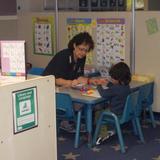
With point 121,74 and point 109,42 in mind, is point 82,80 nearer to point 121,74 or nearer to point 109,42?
point 121,74

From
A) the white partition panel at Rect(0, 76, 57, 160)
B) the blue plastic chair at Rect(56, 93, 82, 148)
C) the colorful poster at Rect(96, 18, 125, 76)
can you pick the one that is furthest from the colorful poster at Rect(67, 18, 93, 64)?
the white partition panel at Rect(0, 76, 57, 160)

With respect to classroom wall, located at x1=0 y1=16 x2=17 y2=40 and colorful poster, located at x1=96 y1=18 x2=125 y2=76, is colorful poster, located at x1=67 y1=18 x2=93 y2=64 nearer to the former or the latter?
colorful poster, located at x1=96 y1=18 x2=125 y2=76

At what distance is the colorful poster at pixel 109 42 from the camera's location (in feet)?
Answer: 14.7

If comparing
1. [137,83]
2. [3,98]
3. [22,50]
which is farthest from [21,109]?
[137,83]

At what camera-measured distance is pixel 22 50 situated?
1.94 m

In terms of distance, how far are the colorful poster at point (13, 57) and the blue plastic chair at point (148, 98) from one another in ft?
6.38

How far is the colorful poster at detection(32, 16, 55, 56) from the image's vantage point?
5.12 meters

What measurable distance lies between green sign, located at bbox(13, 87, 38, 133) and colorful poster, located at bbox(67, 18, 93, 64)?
9.34 feet

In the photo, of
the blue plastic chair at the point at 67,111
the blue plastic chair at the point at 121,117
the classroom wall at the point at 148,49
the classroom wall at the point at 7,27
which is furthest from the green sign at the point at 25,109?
the classroom wall at the point at 7,27

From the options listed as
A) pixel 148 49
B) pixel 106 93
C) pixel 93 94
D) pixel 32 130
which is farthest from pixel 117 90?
pixel 32 130

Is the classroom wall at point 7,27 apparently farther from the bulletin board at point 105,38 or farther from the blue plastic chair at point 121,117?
the blue plastic chair at point 121,117

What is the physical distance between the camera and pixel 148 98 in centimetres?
404

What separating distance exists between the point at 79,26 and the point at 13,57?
294 cm

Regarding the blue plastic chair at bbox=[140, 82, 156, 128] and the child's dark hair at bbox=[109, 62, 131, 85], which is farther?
the blue plastic chair at bbox=[140, 82, 156, 128]
